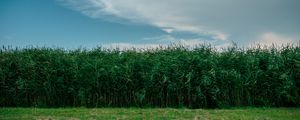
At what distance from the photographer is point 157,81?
19.9m

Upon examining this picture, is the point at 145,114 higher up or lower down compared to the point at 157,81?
lower down

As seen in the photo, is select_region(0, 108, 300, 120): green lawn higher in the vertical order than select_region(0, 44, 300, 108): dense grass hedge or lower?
lower

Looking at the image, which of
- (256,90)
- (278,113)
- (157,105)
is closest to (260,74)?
(256,90)

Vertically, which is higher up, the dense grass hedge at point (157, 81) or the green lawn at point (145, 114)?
the dense grass hedge at point (157, 81)

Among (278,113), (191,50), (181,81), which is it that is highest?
(191,50)

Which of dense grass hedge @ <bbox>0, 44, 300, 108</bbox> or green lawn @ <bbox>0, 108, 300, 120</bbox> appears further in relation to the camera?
dense grass hedge @ <bbox>0, 44, 300, 108</bbox>

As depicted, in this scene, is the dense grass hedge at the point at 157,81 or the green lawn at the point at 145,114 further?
the dense grass hedge at the point at 157,81

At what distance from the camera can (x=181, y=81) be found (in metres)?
19.8

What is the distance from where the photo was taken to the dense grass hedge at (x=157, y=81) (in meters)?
19.9

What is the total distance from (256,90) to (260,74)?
2.59 feet

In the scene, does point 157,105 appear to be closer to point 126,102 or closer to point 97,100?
point 126,102

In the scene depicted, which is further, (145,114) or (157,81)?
(157,81)

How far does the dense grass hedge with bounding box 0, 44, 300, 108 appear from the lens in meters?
19.9

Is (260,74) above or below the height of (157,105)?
above
